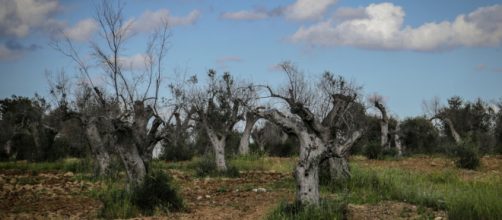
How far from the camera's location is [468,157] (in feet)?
74.6

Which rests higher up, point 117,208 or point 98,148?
point 98,148

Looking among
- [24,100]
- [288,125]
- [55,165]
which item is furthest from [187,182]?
[24,100]

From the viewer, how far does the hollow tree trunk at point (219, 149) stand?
66.6 ft

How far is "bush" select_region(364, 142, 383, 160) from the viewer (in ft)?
→ 96.6

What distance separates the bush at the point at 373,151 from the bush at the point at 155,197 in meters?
19.2

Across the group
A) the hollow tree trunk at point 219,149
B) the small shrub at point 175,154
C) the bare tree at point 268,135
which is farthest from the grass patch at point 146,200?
the bare tree at point 268,135

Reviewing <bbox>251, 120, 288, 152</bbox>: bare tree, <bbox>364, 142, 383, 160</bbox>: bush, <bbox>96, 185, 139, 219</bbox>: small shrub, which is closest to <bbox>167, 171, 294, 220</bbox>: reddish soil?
<bbox>96, 185, 139, 219</bbox>: small shrub

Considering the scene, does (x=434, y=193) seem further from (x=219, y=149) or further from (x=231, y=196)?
(x=219, y=149)

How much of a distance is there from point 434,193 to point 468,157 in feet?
39.4

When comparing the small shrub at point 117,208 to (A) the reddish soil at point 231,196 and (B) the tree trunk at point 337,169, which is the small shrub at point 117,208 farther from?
(B) the tree trunk at point 337,169

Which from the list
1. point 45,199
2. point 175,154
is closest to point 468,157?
point 175,154

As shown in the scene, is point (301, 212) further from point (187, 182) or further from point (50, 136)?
point (50, 136)

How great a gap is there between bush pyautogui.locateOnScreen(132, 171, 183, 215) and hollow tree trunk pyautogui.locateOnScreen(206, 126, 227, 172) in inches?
325

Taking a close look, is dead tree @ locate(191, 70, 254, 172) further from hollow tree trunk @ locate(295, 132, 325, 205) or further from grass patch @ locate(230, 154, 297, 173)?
hollow tree trunk @ locate(295, 132, 325, 205)
